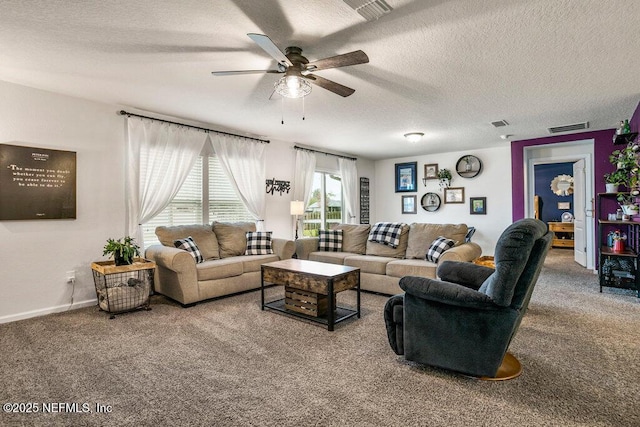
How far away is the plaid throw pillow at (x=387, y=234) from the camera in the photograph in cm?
470

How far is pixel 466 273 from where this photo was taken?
2.80 metres

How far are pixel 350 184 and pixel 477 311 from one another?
219 inches

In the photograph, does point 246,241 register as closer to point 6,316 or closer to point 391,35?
point 6,316

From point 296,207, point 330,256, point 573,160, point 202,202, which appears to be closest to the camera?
point 330,256

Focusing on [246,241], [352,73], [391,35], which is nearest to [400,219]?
[246,241]

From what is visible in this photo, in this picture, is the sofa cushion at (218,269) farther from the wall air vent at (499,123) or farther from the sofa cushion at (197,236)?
the wall air vent at (499,123)

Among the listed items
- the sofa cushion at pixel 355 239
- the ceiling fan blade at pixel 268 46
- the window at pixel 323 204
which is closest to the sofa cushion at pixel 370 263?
the sofa cushion at pixel 355 239

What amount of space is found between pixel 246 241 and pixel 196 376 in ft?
8.98

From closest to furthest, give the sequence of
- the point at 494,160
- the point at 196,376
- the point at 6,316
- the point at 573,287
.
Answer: the point at 196,376 < the point at 6,316 < the point at 573,287 < the point at 494,160

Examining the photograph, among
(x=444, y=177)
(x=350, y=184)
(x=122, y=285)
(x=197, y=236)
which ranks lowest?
(x=122, y=285)

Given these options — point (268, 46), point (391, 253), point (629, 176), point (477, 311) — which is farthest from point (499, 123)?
point (268, 46)

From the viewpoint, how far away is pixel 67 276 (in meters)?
3.70

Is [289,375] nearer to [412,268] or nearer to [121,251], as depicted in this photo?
[412,268]

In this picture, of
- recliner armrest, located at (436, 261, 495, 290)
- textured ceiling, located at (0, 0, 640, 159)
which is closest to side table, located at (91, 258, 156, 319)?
textured ceiling, located at (0, 0, 640, 159)
